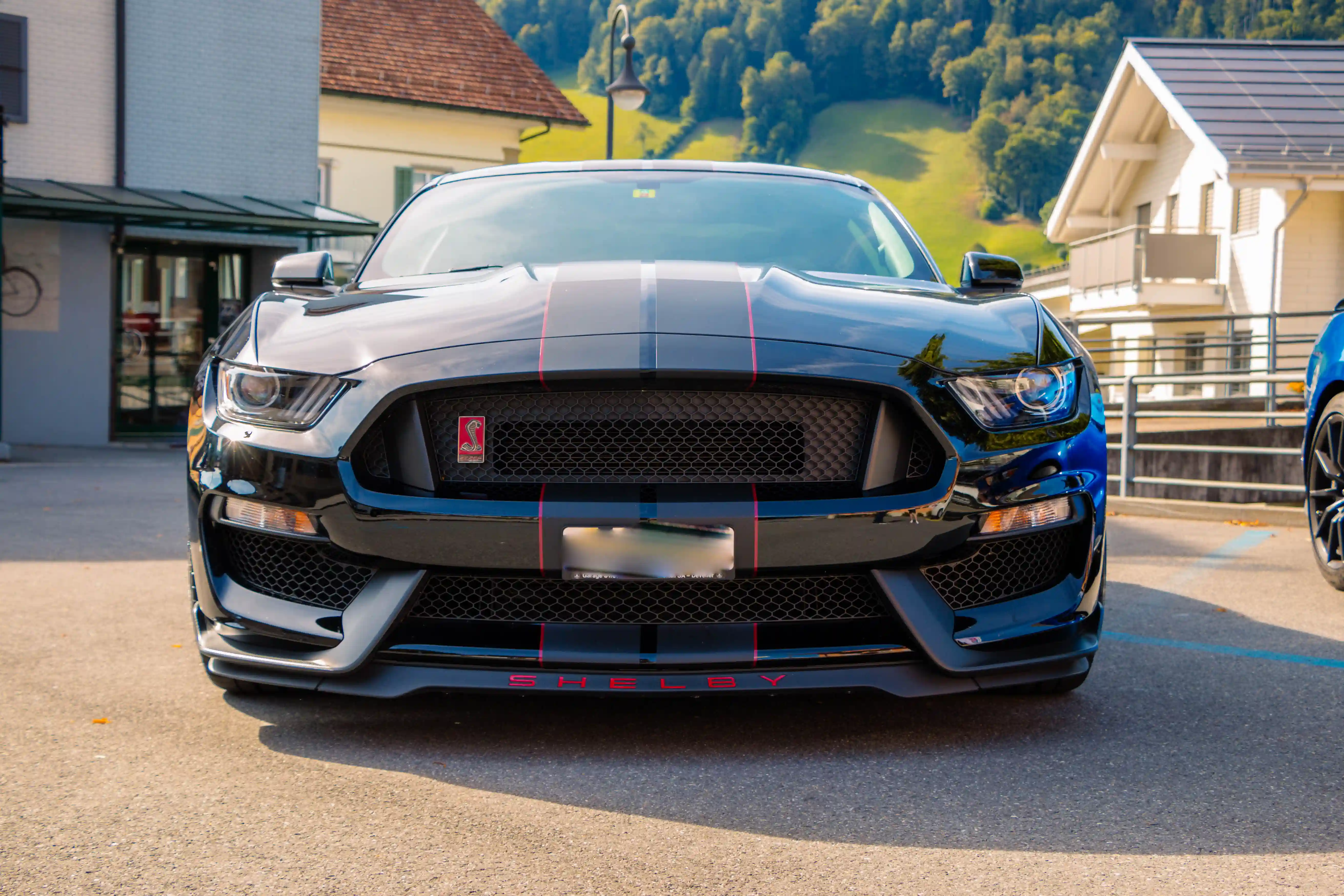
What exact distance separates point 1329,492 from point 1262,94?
74.2 ft

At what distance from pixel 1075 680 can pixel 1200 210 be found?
27.1 metres

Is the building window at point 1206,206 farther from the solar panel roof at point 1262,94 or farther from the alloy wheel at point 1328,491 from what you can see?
the alloy wheel at point 1328,491

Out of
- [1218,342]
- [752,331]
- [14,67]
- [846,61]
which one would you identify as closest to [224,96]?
[14,67]

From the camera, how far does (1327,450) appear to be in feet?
18.4

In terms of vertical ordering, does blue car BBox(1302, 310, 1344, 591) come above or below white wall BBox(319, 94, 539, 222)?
below

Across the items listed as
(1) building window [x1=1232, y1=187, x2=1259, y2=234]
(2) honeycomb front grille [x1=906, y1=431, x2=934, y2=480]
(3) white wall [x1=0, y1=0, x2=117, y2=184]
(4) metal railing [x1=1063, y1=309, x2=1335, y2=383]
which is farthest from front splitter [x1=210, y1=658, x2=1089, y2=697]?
(1) building window [x1=1232, y1=187, x2=1259, y2=234]

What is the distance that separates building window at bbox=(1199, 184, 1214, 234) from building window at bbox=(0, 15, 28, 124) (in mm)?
21190

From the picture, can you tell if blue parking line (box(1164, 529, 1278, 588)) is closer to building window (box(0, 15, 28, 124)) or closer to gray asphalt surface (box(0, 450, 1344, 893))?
gray asphalt surface (box(0, 450, 1344, 893))

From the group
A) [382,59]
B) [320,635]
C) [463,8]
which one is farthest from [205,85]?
[320,635]

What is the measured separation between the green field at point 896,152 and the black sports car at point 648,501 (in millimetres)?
101162

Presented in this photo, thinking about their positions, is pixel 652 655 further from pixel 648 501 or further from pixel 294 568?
pixel 294 568

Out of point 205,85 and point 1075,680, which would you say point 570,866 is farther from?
point 205,85

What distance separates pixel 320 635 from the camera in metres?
2.99

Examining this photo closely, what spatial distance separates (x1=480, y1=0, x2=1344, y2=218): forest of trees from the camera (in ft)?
350
